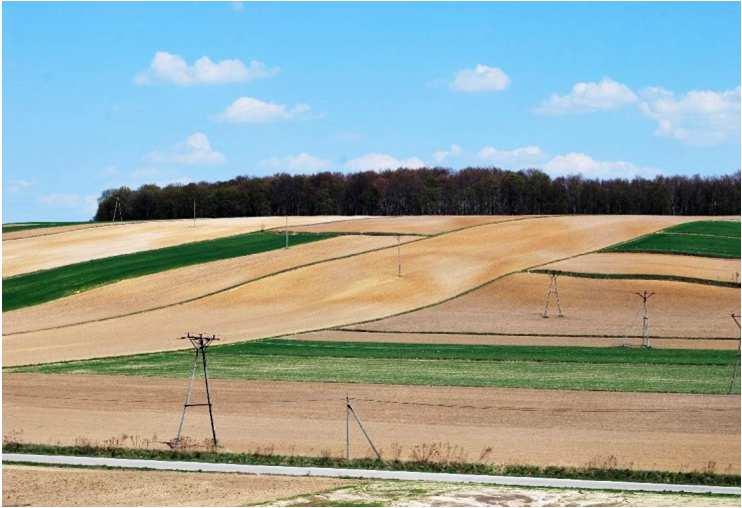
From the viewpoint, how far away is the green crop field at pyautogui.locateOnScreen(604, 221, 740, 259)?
80438mm

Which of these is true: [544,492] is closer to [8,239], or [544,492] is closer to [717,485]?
[717,485]

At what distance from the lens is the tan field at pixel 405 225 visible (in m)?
101

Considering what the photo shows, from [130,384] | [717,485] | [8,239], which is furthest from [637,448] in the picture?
[8,239]

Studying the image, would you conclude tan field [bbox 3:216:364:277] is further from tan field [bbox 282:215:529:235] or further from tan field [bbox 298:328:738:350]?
tan field [bbox 298:328:738:350]

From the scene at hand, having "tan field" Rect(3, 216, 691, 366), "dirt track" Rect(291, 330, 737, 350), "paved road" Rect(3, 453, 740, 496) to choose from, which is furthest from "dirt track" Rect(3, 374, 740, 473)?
"dirt track" Rect(291, 330, 737, 350)

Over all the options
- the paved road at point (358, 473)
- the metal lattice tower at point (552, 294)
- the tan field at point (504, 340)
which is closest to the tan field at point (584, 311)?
the metal lattice tower at point (552, 294)

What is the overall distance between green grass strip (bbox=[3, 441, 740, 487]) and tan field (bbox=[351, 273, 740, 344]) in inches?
1317

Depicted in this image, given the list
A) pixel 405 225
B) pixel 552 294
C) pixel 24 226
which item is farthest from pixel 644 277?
pixel 24 226

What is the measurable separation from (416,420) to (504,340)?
24.4 meters

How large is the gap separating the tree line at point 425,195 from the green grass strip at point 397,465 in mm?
125716

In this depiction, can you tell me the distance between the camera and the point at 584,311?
6656 centimetres

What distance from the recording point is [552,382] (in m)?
44.3

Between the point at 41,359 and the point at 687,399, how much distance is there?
30.2 metres

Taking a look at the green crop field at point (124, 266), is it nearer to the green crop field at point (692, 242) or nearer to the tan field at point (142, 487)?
the green crop field at point (692, 242)
